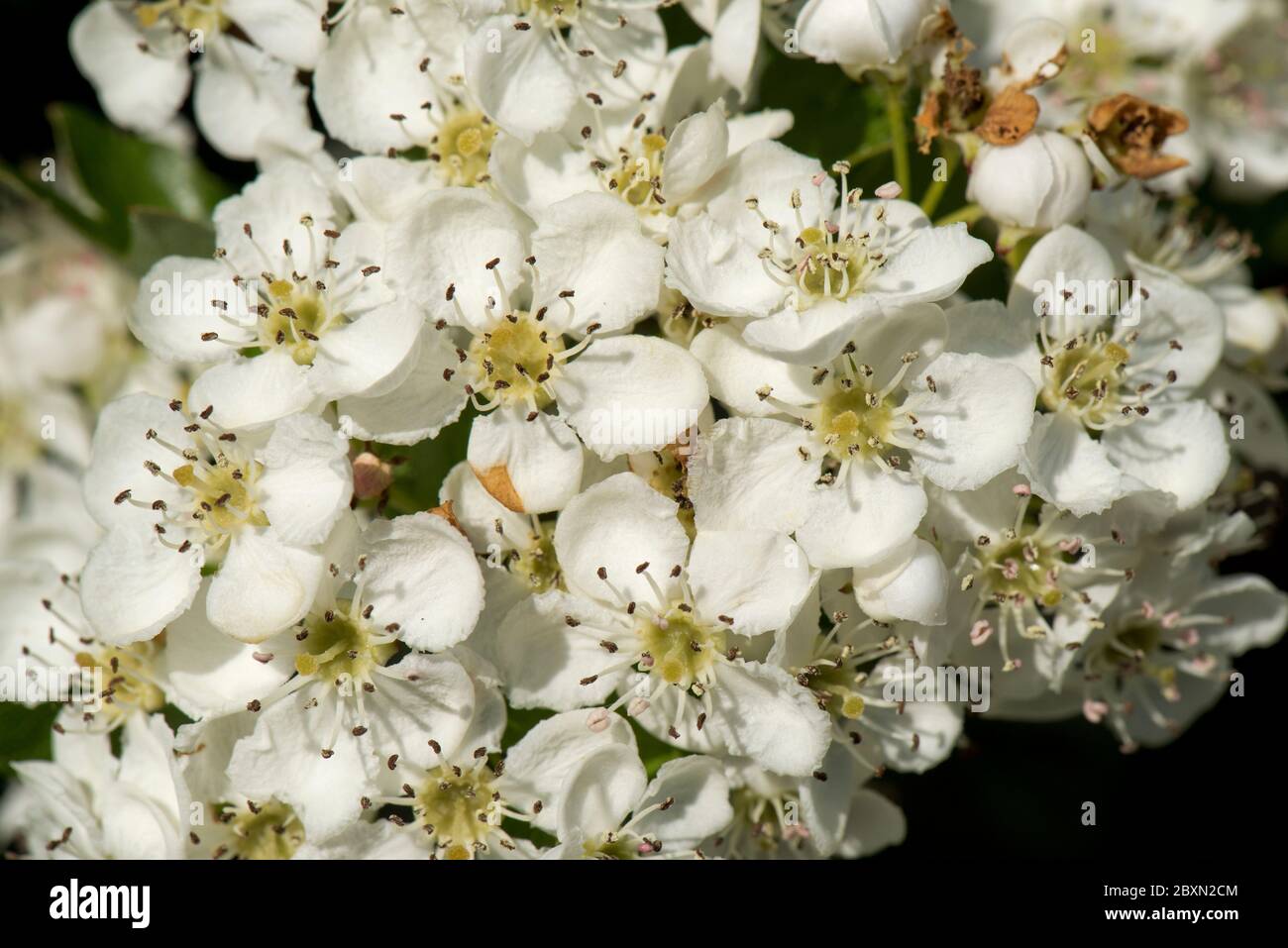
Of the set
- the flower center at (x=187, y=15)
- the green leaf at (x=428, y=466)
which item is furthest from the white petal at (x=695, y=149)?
the flower center at (x=187, y=15)

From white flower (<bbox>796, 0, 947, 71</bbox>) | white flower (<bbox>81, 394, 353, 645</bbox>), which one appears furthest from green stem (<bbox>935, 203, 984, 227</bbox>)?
white flower (<bbox>81, 394, 353, 645</bbox>)

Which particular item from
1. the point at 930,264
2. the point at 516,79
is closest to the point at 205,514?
the point at 516,79

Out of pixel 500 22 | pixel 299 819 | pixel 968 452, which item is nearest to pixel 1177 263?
pixel 968 452

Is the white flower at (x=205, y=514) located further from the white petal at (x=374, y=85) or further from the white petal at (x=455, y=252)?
the white petal at (x=374, y=85)

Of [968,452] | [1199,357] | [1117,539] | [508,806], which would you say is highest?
[1199,357]

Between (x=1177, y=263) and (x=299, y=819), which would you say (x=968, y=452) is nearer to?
(x=1177, y=263)
